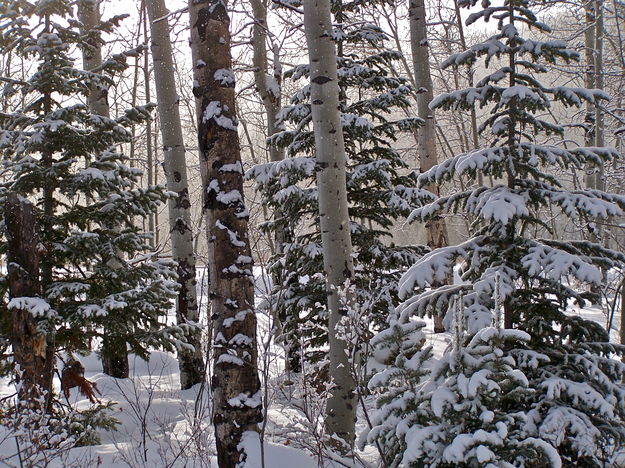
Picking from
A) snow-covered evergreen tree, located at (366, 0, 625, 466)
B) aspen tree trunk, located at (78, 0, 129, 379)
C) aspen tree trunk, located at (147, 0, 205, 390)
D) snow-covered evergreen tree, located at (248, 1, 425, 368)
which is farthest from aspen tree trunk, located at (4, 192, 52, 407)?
snow-covered evergreen tree, located at (366, 0, 625, 466)

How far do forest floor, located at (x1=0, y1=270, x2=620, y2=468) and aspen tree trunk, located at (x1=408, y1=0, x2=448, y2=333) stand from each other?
8.37 feet

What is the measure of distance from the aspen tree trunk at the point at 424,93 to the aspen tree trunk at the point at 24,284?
23.6 ft

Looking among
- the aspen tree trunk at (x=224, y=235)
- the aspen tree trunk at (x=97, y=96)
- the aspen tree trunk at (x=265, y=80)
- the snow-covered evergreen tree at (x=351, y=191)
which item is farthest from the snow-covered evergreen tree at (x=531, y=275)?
the aspen tree trunk at (x=97, y=96)

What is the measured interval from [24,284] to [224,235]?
259 centimetres

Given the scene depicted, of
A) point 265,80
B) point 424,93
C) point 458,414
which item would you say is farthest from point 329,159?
point 424,93

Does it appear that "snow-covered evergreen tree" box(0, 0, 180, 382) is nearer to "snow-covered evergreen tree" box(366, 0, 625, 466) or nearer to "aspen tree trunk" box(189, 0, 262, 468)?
"aspen tree trunk" box(189, 0, 262, 468)

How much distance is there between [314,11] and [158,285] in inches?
140

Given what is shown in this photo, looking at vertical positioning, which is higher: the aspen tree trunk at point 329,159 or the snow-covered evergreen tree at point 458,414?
the aspen tree trunk at point 329,159

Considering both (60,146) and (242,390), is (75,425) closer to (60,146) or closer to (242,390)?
(242,390)

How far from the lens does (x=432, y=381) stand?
3154mm

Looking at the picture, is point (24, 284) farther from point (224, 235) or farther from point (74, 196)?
point (224, 235)

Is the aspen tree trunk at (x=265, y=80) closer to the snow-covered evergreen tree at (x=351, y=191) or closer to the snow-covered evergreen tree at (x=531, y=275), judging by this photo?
the snow-covered evergreen tree at (x=351, y=191)

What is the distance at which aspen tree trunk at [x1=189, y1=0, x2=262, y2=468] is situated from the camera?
13.7 ft

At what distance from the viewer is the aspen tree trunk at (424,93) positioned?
10.1 metres
